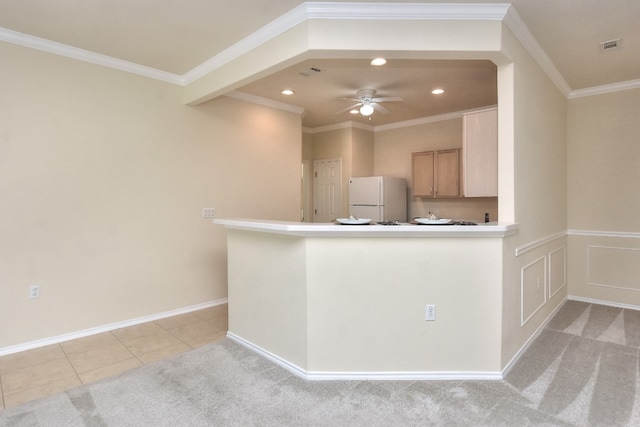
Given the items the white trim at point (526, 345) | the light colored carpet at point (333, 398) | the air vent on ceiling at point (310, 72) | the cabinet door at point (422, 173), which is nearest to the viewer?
the light colored carpet at point (333, 398)

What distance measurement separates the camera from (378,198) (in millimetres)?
5539

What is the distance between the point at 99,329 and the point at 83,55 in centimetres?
263

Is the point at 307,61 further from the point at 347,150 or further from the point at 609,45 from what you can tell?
the point at 347,150

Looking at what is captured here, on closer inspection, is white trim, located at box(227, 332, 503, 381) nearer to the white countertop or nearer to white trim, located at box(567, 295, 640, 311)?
the white countertop

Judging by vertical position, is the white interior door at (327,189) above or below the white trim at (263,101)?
below

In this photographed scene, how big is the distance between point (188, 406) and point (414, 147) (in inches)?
196

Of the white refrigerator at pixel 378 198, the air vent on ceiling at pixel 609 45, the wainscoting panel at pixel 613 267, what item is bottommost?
the wainscoting panel at pixel 613 267

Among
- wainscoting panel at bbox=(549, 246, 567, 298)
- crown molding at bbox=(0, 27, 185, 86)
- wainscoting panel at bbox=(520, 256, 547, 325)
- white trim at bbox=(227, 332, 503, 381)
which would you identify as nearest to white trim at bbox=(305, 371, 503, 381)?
white trim at bbox=(227, 332, 503, 381)

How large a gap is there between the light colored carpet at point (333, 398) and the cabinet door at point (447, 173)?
2799 millimetres

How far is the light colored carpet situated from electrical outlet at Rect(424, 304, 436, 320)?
44cm

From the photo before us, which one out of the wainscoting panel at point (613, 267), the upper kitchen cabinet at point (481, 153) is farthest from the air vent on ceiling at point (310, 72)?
the wainscoting panel at point (613, 267)

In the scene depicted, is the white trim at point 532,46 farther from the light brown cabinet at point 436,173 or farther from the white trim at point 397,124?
the light brown cabinet at point 436,173

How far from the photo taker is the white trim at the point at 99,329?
120 inches

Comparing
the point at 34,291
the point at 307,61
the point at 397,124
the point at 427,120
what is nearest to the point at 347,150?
the point at 397,124
